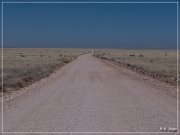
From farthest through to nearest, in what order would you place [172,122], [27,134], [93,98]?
[93,98]
[172,122]
[27,134]

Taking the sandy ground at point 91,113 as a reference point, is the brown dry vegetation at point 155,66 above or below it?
above

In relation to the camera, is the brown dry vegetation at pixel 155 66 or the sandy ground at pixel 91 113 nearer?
Result: the sandy ground at pixel 91 113

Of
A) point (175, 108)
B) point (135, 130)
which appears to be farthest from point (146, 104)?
point (135, 130)

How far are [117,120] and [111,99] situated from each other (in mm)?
4378

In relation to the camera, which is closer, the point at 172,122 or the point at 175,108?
the point at 172,122

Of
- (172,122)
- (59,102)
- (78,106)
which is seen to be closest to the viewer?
(172,122)

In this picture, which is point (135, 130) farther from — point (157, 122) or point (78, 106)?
point (78, 106)

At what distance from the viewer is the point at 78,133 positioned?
7.61 meters

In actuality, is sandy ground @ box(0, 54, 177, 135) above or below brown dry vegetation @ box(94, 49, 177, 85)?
below

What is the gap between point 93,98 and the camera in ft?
45.2

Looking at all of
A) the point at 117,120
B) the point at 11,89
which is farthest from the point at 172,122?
the point at 11,89

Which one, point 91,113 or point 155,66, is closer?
point 91,113

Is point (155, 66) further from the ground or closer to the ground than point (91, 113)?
further from the ground

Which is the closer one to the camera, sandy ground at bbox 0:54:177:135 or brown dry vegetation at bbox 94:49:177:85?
sandy ground at bbox 0:54:177:135
